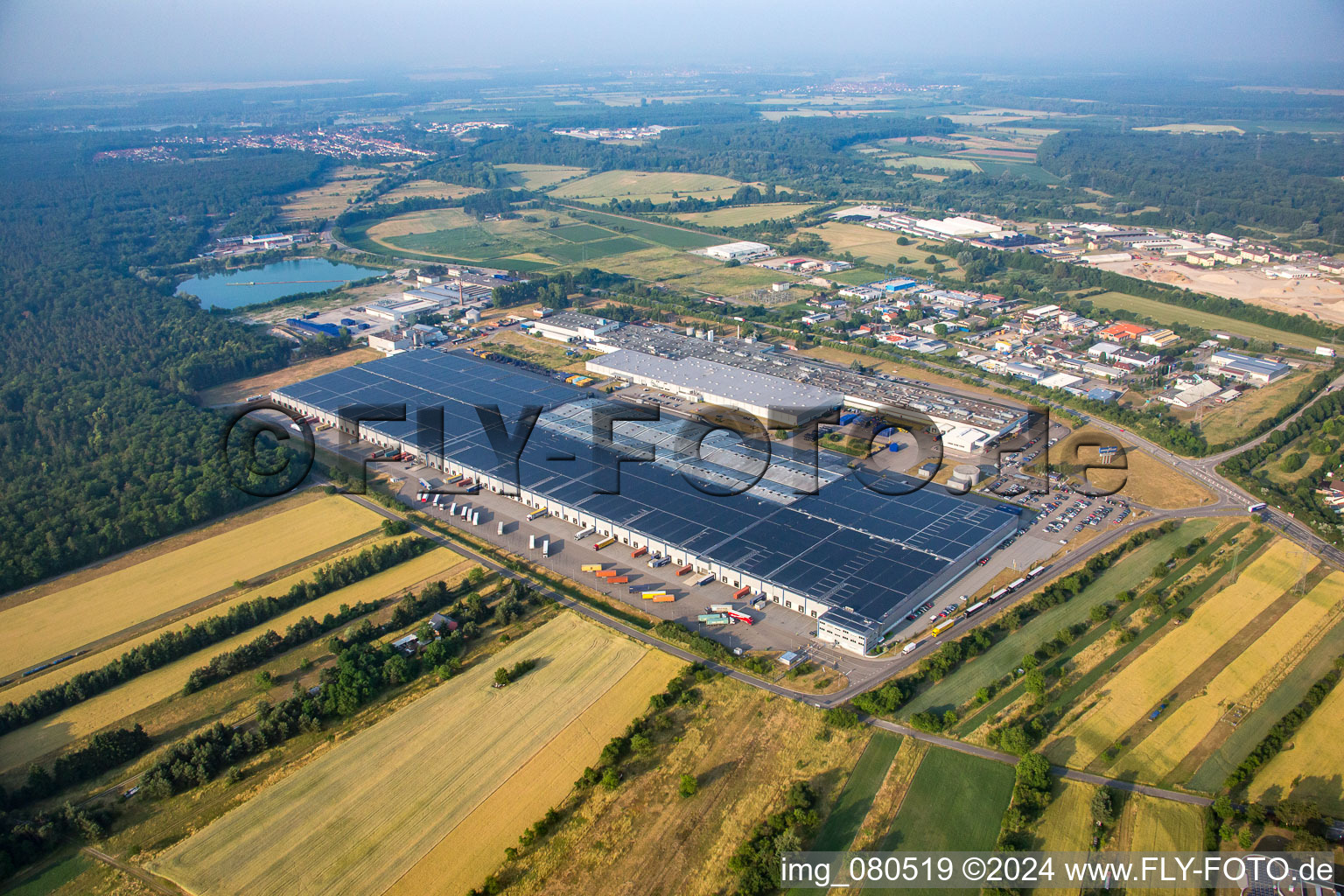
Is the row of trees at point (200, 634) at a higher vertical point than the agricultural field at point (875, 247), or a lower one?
lower

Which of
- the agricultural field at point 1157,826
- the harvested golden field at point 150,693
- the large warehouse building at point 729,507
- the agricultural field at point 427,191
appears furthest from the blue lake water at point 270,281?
the agricultural field at point 1157,826

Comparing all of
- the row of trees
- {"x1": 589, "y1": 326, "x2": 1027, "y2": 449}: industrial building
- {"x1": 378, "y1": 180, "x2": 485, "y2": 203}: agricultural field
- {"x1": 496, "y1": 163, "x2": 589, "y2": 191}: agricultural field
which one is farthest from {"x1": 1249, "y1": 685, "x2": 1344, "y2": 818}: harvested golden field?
{"x1": 496, "y1": 163, "x2": 589, "y2": 191}: agricultural field

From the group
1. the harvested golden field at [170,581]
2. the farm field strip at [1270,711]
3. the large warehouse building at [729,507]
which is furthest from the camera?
the large warehouse building at [729,507]

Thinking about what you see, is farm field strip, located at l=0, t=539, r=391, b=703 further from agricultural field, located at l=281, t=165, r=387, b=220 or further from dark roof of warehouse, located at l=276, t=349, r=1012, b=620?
agricultural field, located at l=281, t=165, r=387, b=220

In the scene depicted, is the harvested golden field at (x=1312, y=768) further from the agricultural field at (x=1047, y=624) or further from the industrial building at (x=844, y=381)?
the industrial building at (x=844, y=381)

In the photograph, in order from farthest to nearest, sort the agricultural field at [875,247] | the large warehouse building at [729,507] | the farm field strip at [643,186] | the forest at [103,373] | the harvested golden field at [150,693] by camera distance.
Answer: the farm field strip at [643,186], the agricultural field at [875,247], the forest at [103,373], the large warehouse building at [729,507], the harvested golden field at [150,693]

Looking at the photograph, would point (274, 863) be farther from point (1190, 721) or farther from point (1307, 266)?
point (1307, 266)

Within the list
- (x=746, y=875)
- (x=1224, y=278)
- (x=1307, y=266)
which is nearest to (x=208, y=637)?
(x=746, y=875)
